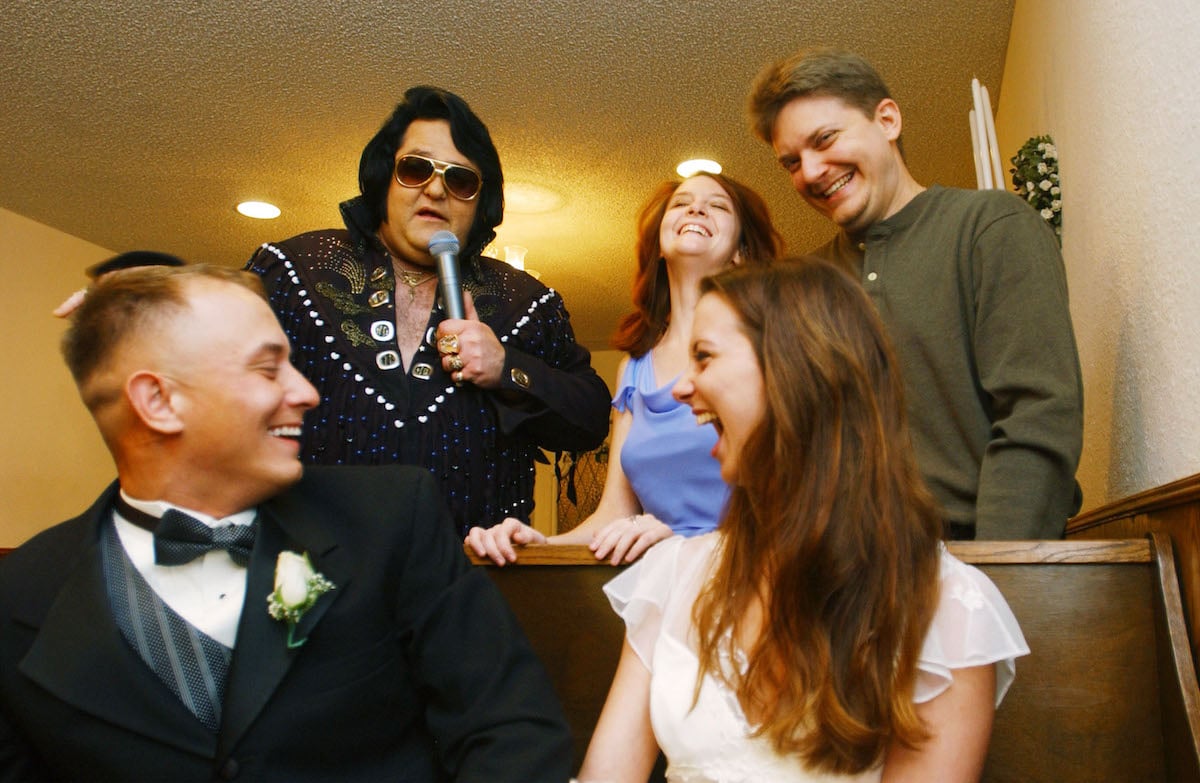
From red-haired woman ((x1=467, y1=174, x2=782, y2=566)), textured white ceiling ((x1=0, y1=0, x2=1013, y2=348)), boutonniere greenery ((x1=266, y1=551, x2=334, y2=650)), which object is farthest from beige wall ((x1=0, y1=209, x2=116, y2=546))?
boutonniere greenery ((x1=266, y1=551, x2=334, y2=650))

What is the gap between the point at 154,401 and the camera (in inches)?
51.6

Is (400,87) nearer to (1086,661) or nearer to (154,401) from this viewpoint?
(154,401)

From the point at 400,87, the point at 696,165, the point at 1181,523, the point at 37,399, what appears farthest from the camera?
the point at 37,399

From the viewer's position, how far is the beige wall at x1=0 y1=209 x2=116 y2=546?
5219mm

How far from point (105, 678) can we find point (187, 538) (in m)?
0.19

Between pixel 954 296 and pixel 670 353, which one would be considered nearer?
pixel 954 296

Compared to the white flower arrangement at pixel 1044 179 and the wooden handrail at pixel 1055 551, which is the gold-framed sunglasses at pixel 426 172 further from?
the white flower arrangement at pixel 1044 179

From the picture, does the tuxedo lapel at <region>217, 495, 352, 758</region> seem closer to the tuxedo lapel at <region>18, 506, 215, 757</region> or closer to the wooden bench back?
the tuxedo lapel at <region>18, 506, 215, 757</region>

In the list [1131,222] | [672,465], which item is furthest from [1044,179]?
[672,465]

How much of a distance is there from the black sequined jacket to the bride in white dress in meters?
0.70

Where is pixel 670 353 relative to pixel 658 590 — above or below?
above

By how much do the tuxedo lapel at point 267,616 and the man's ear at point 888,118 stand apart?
4.63 feet

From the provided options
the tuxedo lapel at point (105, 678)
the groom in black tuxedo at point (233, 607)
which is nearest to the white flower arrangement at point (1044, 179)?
the groom in black tuxedo at point (233, 607)

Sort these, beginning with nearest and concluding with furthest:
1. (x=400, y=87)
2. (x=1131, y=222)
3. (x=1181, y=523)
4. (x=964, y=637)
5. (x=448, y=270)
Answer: (x=964, y=637) < (x=1181, y=523) < (x=1131, y=222) < (x=448, y=270) < (x=400, y=87)
